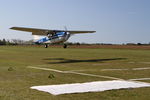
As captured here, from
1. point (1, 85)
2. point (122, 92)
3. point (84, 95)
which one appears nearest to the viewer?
point (84, 95)

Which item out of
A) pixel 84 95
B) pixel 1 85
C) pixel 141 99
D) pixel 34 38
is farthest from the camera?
pixel 34 38

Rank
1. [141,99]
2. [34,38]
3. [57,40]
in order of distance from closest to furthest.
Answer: [141,99], [57,40], [34,38]

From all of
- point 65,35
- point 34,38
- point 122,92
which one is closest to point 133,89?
point 122,92

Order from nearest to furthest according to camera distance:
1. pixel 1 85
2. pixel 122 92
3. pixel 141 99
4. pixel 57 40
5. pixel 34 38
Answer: pixel 141 99 < pixel 122 92 < pixel 1 85 < pixel 57 40 < pixel 34 38

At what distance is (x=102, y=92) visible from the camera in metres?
10.6

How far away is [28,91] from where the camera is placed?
10766mm

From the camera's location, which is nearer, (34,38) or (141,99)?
(141,99)

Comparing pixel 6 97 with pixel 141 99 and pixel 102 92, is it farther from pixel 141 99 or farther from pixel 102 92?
pixel 141 99

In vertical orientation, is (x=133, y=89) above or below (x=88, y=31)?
below

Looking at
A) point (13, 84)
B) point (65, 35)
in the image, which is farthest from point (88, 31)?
point (13, 84)

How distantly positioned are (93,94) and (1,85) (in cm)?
450

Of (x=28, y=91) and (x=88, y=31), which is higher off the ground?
(x=88, y=31)

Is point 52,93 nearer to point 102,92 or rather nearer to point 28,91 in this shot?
point 28,91

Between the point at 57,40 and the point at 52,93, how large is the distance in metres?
36.8
